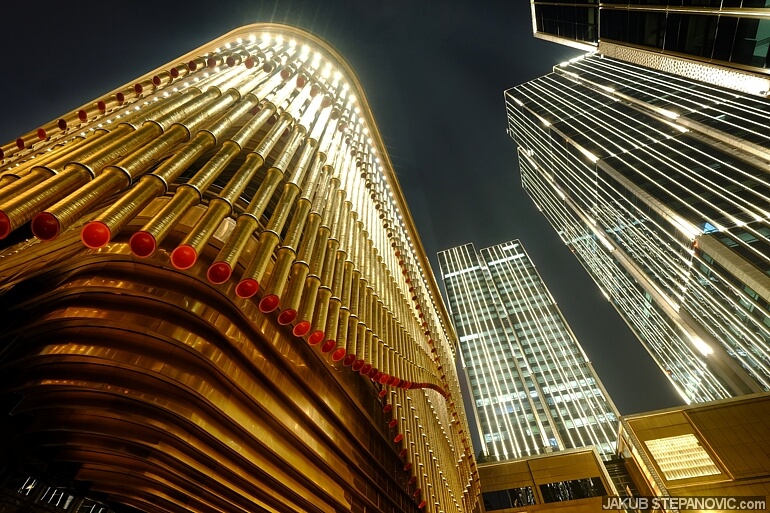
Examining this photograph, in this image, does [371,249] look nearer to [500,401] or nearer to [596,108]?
[596,108]

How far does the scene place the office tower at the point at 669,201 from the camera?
29.5 meters

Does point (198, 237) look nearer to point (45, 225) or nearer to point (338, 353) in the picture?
point (45, 225)

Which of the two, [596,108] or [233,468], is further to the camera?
[596,108]

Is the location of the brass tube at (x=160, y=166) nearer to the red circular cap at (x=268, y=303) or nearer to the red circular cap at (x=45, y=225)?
the red circular cap at (x=45, y=225)

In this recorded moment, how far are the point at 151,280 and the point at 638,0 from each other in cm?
2656

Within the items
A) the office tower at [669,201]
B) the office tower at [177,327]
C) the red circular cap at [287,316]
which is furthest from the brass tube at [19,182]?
the office tower at [669,201]

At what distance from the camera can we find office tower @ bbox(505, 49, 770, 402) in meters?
29.5

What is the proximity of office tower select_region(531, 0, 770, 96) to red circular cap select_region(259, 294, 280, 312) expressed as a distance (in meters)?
19.0

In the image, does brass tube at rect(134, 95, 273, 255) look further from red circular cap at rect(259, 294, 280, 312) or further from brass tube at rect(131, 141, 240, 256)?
red circular cap at rect(259, 294, 280, 312)

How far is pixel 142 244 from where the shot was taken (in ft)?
6.77

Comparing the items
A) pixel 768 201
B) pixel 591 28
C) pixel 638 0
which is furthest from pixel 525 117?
pixel 638 0

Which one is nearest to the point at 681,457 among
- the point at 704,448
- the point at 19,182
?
the point at 704,448

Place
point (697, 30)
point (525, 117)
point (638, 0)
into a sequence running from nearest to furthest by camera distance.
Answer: point (697, 30) → point (638, 0) → point (525, 117)

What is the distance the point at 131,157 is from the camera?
2568mm
